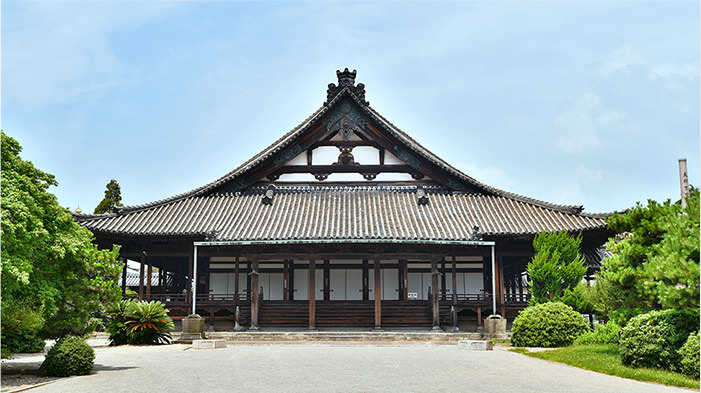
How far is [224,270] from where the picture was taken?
32.3 metres

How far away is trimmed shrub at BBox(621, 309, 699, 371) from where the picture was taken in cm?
1341

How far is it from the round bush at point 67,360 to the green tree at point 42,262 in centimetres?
49

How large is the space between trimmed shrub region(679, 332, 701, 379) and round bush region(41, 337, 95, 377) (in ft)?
41.6

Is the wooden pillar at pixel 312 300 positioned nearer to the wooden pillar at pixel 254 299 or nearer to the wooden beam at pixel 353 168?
the wooden pillar at pixel 254 299

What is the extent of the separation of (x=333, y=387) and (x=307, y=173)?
2265cm

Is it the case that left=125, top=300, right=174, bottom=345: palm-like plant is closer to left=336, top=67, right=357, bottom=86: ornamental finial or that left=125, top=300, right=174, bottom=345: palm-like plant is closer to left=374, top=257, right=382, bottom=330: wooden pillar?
left=374, top=257, right=382, bottom=330: wooden pillar

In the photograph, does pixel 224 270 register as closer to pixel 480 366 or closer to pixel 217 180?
pixel 217 180

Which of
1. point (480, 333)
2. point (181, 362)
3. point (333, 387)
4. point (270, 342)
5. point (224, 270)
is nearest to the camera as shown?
point (333, 387)

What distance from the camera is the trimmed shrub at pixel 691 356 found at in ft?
40.6

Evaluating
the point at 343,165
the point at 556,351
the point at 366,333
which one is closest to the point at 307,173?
the point at 343,165

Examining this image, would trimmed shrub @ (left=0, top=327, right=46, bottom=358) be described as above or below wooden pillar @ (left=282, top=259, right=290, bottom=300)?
below

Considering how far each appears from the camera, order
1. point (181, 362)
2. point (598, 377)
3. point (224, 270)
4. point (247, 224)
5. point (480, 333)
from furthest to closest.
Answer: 1. point (224, 270)
2. point (247, 224)
3. point (480, 333)
4. point (181, 362)
5. point (598, 377)

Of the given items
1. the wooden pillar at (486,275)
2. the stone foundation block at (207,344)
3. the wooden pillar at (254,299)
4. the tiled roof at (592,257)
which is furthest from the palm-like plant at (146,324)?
the tiled roof at (592,257)


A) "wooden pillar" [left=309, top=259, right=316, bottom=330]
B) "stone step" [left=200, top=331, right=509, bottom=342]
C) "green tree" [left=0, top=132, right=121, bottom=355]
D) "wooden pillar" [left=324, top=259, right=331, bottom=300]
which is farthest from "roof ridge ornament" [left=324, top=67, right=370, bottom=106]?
"green tree" [left=0, top=132, right=121, bottom=355]
